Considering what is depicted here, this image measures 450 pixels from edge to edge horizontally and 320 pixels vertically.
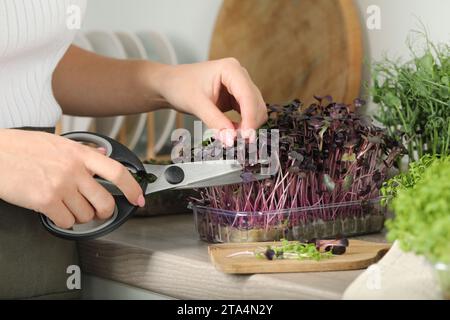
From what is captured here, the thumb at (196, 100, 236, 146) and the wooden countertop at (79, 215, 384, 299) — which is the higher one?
the thumb at (196, 100, 236, 146)

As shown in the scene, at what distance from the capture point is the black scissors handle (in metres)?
0.98

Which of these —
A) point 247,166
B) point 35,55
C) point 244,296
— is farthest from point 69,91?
point 244,296

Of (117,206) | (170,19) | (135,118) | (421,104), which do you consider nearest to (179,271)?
(117,206)

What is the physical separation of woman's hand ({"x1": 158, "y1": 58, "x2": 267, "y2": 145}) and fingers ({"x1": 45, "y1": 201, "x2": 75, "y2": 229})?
0.23m

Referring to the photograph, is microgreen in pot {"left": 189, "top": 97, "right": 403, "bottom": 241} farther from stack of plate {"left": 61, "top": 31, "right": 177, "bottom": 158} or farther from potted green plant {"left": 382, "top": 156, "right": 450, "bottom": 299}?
stack of plate {"left": 61, "top": 31, "right": 177, "bottom": 158}

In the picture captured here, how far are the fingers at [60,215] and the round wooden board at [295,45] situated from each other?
0.75 m

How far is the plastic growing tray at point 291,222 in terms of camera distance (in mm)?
1078

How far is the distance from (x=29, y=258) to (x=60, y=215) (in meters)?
0.13

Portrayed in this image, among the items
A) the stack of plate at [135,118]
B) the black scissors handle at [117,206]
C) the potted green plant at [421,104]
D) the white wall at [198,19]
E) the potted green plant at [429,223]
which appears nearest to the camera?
the potted green plant at [429,223]

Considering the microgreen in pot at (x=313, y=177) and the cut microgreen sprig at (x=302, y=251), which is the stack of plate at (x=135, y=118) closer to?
the microgreen in pot at (x=313, y=177)

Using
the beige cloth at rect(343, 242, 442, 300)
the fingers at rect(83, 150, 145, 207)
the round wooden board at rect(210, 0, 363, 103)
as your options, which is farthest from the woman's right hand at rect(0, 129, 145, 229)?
the round wooden board at rect(210, 0, 363, 103)

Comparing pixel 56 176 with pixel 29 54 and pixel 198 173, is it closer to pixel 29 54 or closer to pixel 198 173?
pixel 198 173

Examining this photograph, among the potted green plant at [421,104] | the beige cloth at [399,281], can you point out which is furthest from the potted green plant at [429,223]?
the potted green plant at [421,104]

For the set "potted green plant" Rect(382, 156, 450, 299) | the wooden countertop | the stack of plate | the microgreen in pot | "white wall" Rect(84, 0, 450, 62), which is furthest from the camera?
the stack of plate
